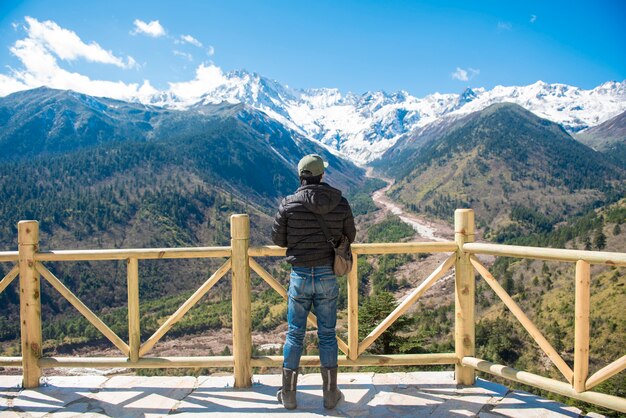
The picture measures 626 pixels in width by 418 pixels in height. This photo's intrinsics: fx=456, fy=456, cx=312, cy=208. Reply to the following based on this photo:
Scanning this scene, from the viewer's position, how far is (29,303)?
5.66 meters

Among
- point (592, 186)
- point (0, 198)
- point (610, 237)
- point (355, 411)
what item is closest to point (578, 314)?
point (355, 411)

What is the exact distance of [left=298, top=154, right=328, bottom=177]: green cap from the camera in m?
4.65

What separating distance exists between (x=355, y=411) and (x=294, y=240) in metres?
1.96

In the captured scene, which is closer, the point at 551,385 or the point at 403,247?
the point at 551,385

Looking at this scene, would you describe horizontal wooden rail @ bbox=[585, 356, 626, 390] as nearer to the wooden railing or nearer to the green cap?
the wooden railing

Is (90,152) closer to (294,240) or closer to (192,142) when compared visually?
(192,142)

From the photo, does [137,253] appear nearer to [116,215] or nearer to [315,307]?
[315,307]

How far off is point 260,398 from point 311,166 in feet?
9.16

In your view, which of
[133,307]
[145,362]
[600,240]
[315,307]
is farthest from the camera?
[600,240]

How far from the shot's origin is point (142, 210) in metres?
112

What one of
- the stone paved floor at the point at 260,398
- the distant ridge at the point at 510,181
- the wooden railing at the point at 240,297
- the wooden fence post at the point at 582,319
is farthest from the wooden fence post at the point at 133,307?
the distant ridge at the point at 510,181

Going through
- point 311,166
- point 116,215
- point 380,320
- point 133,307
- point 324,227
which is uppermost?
point 116,215

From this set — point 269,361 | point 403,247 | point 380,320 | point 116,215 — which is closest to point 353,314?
point 403,247

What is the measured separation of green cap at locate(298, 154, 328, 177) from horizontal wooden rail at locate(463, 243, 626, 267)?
213cm
